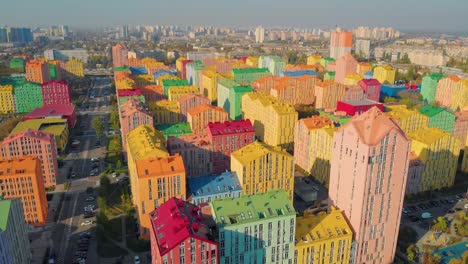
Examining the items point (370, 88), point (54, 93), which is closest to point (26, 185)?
point (54, 93)

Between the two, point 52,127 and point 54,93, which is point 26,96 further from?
point 52,127

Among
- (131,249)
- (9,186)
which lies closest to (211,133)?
(131,249)

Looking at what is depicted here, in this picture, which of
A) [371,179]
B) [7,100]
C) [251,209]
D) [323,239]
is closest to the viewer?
[251,209]

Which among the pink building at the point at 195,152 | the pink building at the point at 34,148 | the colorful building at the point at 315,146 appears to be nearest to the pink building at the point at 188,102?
the pink building at the point at 195,152

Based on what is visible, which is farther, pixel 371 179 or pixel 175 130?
pixel 175 130

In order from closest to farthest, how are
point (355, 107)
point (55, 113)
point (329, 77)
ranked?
point (355, 107) → point (55, 113) → point (329, 77)

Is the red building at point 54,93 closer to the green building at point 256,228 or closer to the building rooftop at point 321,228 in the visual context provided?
the green building at point 256,228

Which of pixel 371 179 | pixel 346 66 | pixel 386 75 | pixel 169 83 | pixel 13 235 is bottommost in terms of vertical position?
pixel 13 235
